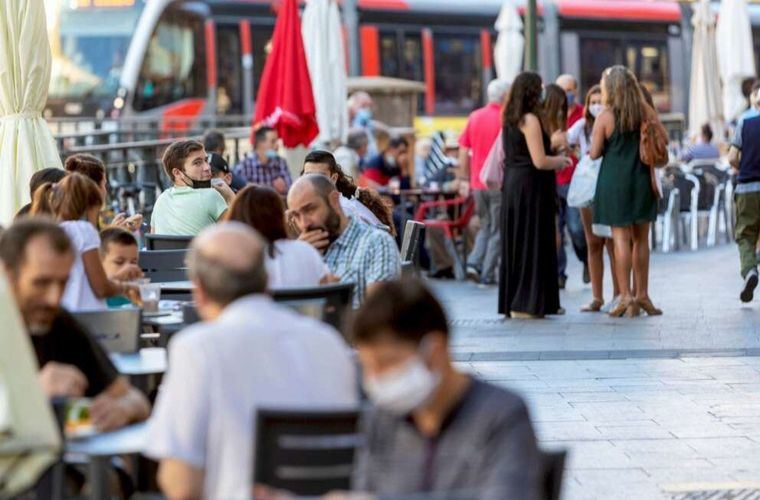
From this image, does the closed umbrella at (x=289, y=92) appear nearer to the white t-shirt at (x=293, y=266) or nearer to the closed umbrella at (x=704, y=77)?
the white t-shirt at (x=293, y=266)

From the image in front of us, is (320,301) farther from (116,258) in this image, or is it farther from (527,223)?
(527,223)

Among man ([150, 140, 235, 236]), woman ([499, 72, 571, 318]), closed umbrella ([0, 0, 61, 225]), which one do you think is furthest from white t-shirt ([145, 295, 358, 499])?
woman ([499, 72, 571, 318])

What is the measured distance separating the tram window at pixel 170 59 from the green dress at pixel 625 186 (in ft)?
63.0

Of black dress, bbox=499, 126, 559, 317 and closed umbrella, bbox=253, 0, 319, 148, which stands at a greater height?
closed umbrella, bbox=253, 0, 319, 148

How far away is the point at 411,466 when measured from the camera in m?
4.06

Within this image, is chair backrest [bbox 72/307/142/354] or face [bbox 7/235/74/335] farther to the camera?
chair backrest [bbox 72/307/142/354]

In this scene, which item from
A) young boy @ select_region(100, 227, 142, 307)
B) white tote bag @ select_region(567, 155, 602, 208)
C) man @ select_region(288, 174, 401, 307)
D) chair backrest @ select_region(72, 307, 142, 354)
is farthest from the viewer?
white tote bag @ select_region(567, 155, 602, 208)

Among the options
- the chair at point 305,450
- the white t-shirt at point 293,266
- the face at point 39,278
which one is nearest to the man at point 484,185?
the white t-shirt at point 293,266

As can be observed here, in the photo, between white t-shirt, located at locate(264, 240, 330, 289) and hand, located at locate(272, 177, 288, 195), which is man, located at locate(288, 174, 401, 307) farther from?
hand, located at locate(272, 177, 288, 195)

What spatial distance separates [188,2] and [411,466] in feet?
93.0

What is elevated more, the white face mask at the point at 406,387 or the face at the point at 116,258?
the white face mask at the point at 406,387

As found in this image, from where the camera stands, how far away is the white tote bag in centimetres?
1405

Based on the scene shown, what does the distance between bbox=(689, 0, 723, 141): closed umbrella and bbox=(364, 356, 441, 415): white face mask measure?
23.5 metres

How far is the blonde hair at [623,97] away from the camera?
13.1m
